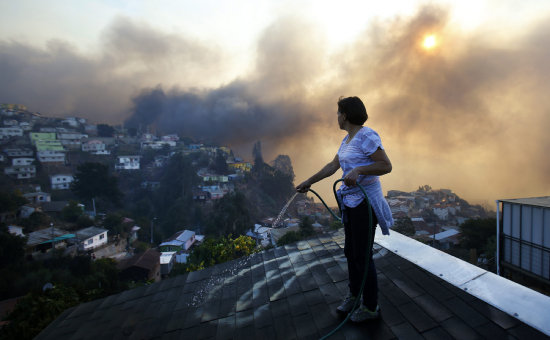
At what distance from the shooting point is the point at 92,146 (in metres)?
63.5

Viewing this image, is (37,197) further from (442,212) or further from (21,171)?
(442,212)

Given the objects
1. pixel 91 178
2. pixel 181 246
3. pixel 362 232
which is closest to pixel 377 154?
pixel 362 232

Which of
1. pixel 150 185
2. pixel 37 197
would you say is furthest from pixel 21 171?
pixel 150 185

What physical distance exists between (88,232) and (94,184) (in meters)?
14.0

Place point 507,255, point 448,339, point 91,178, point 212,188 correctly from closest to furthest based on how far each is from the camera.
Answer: point 448,339 → point 507,255 → point 91,178 → point 212,188

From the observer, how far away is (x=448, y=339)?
65.8 inches

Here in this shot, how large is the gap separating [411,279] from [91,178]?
4798 centimetres

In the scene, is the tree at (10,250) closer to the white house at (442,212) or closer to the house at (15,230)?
the house at (15,230)

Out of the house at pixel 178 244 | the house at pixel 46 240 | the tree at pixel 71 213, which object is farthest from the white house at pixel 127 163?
the house at pixel 46 240

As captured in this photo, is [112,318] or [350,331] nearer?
[350,331]

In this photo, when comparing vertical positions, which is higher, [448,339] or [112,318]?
[448,339]

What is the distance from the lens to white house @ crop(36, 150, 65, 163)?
5216 cm

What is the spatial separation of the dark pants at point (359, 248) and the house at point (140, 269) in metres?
24.6

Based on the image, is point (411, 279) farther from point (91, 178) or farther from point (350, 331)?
point (91, 178)
